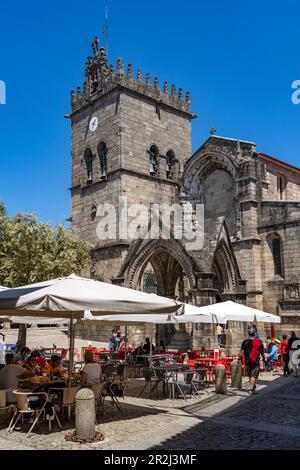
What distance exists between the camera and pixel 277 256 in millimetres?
26000

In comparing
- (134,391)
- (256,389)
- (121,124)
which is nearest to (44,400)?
(134,391)

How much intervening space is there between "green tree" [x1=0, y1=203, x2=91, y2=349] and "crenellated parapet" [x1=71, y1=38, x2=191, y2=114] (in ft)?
44.3

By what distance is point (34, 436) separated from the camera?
793 cm

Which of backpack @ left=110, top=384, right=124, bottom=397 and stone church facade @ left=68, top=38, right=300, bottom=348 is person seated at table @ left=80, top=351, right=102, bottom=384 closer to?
backpack @ left=110, top=384, right=124, bottom=397

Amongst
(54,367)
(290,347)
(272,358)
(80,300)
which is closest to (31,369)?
(54,367)

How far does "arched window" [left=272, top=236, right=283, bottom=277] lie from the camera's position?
25844 millimetres

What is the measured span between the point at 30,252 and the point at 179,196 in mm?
14100

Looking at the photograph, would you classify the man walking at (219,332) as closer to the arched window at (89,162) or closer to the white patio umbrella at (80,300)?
the white patio umbrella at (80,300)

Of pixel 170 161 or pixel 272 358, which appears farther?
pixel 170 161

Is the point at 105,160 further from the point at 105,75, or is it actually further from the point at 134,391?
the point at 134,391

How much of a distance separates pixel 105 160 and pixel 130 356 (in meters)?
19.0

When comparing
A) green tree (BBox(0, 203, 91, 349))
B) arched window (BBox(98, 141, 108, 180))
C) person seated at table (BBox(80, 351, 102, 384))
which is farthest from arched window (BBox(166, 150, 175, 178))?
person seated at table (BBox(80, 351, 102, 384))

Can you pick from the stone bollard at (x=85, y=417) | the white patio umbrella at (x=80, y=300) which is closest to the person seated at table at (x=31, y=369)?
the white patio umbrella at (x=80, y=300)

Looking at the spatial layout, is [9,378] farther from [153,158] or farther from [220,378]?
[153,158]
